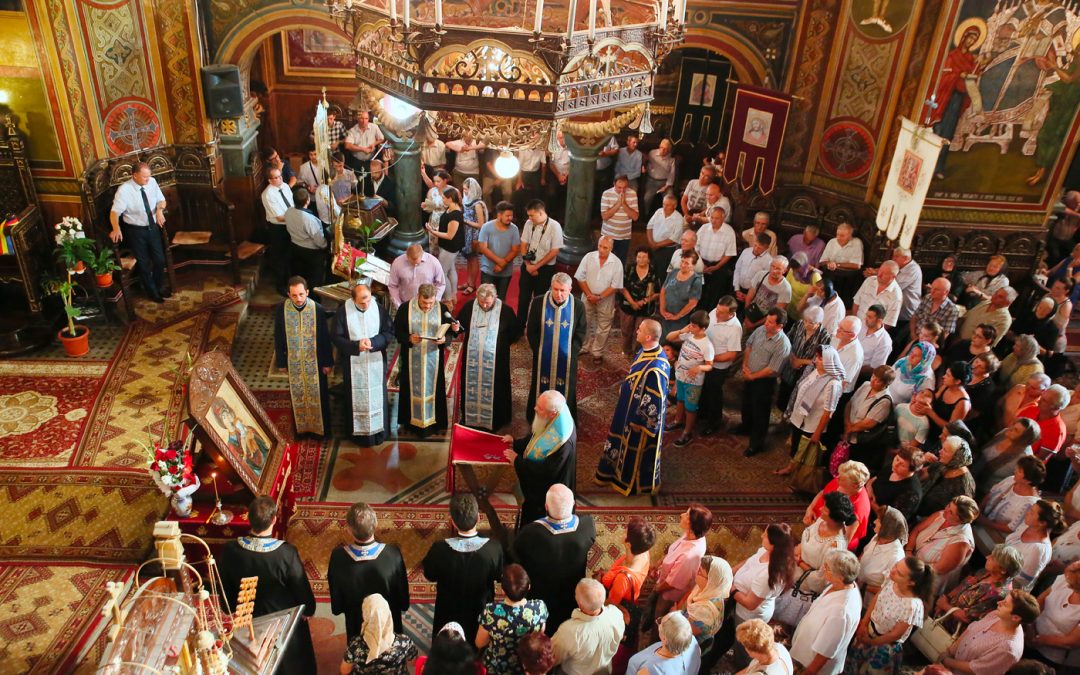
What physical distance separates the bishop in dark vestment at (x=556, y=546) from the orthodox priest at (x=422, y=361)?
279 centimetres

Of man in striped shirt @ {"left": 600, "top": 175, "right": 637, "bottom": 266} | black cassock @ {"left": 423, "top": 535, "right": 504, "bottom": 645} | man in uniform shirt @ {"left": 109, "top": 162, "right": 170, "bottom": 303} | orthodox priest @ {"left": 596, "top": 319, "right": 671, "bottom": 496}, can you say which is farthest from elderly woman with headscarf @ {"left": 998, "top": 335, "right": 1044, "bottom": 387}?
man in uniform shirt @ {"left": 109, "top": 162, "right": 170, "bottom": 303}

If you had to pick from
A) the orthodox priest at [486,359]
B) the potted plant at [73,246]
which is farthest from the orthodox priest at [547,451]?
the potted plant at [73,246]

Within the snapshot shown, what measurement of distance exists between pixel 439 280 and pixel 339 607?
13.8 feet

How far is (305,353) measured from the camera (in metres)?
7.40

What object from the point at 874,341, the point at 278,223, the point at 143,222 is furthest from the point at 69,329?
the point at 874,341

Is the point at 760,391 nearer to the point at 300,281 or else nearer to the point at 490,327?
the point at 490,327

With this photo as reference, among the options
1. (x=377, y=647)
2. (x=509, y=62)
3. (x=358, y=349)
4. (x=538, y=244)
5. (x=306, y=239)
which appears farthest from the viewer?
(x=306, y=239)

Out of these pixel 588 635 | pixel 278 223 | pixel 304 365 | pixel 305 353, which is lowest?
pixel 304 365

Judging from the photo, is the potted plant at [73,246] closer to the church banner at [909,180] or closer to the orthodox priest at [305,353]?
the orthodox priest at [305,353]

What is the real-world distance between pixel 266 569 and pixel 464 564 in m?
1.15

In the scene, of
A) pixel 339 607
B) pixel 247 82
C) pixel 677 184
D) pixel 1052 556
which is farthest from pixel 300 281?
pixel 677 184

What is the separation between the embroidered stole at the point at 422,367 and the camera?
7.46 m

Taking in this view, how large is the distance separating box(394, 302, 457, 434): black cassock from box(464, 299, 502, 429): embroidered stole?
0.72 ft

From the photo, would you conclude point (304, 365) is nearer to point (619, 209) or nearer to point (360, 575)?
point (360, 575)
